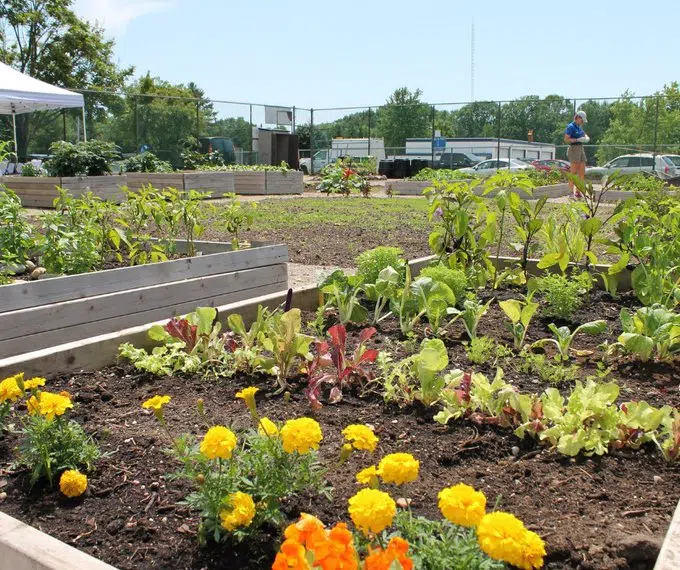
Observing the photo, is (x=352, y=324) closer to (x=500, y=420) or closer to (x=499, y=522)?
(x=500, y=420)

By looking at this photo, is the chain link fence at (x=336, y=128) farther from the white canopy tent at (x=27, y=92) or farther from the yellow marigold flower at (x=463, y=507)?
the yellow marigold flower at (x=463, y=507)

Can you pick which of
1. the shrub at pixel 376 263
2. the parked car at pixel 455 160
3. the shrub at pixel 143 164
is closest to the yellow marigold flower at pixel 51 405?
the shrub at pixel 376 263

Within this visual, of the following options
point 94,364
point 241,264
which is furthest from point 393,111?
point 94,364

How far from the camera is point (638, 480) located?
2119mm

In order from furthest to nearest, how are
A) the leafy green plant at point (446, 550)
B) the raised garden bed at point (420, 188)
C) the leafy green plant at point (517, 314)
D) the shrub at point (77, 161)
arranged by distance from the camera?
the raised garden bed at point (420, 188) < the shrub at point (77, 161) < the leafy green plant at point (517, 314) < the leafy green plant at point (446, 550)

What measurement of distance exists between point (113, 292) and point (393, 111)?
26.5 metres

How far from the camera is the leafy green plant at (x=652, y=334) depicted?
3.04 m

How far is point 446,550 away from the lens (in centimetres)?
149

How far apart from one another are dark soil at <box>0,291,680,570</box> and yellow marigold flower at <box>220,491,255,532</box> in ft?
0.44

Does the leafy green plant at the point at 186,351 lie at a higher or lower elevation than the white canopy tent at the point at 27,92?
lower

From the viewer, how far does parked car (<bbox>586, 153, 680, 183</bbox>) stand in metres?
21.8

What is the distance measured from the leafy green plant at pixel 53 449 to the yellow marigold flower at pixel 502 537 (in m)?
1.43

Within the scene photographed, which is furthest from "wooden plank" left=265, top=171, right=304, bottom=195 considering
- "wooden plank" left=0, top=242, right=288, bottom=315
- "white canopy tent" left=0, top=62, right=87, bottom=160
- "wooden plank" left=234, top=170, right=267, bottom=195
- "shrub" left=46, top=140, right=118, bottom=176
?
"wooden plank" left=0, top=242, right=288, bottom=315

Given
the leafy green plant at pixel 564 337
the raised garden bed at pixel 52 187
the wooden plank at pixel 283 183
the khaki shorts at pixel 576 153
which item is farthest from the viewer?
the wooden plank at pixel 283 183
